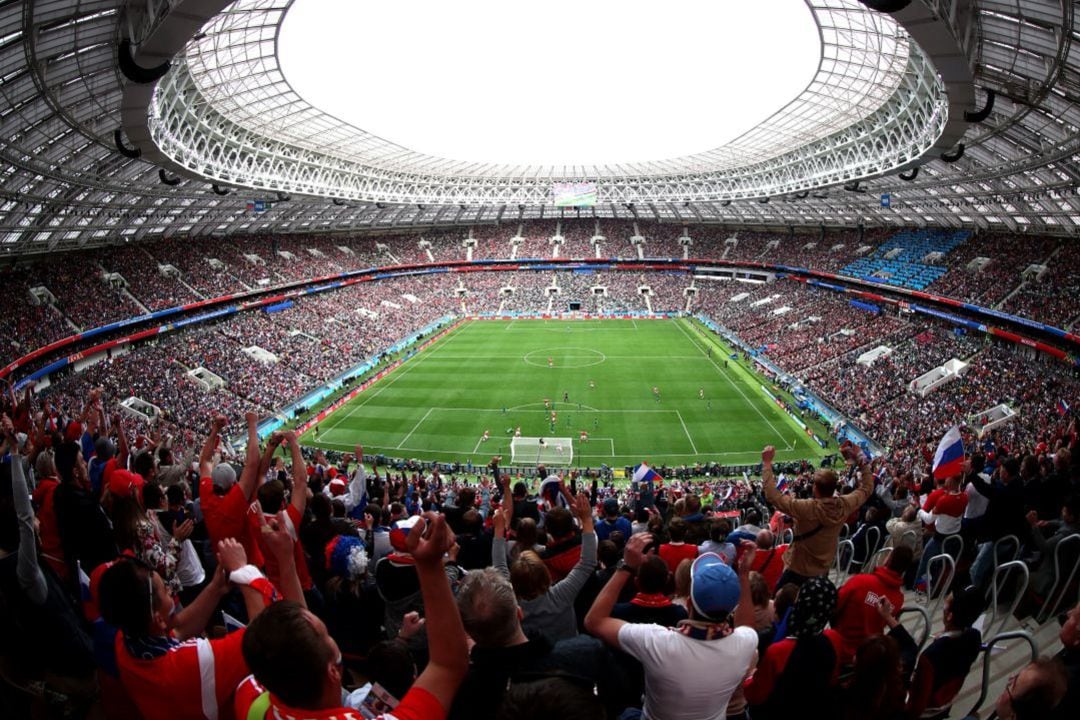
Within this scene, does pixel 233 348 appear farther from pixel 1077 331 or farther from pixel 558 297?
pixel 1077 331

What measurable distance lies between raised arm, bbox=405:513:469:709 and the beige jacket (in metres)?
4.30

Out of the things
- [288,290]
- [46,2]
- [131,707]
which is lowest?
[288,290]

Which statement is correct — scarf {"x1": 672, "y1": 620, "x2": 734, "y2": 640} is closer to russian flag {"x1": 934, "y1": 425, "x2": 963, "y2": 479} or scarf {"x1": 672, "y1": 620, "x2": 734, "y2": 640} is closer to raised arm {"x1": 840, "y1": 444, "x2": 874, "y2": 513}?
raised arm {"x1": 840, "y1": 444, "x2": 874, "y2": 513}

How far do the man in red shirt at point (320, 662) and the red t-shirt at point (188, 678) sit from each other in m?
0.38

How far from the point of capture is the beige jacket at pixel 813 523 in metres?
6.62

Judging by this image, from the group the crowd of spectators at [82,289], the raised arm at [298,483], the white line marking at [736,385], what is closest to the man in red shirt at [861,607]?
the raised arm at [298,483]

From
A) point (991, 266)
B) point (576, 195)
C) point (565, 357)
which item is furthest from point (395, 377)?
point (991, 266)

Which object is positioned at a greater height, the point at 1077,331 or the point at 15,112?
the point at 15,112

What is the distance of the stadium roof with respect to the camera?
58.9 ft

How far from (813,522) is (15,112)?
27677 mm

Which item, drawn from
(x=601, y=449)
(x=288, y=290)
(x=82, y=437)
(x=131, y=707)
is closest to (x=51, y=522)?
(x=131, y=707)

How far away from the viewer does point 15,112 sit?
864 inches

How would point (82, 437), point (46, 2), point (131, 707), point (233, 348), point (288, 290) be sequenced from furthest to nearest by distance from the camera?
point (288, 290), point (233, 348), point (46, 2), point (82, 437), point (131, 707)

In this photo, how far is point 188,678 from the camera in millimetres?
3455
